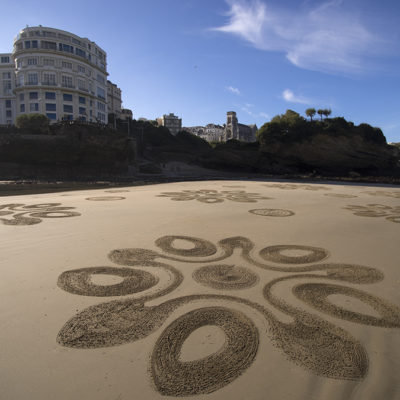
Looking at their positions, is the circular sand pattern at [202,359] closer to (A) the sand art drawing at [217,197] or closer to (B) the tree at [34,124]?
(A) the sand art drawing at [217,197]

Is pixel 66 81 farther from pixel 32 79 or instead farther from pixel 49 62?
pixel 32 79

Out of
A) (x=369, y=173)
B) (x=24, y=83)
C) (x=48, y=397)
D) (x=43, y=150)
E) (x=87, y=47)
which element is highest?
(x=87, y=47)

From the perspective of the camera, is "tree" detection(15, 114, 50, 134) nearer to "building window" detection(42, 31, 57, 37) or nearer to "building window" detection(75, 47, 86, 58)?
"building window" detection(75, 47, 86, 58)

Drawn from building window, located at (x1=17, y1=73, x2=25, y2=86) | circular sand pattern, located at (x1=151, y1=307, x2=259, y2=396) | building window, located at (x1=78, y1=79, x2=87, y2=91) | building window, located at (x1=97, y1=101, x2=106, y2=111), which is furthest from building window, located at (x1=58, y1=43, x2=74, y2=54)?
circular sand pattern, located at (x1=151, y1=307, x2=259, y2=396)

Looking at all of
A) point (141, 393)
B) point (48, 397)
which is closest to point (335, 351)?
point (141, 393)

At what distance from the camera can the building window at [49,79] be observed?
59.7 metres

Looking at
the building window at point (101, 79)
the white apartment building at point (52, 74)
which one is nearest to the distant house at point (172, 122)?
the building window at point (101, 79)

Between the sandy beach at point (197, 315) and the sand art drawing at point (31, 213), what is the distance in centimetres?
140

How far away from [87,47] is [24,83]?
17577mm

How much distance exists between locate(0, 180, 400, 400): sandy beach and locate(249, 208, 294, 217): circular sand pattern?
292cm

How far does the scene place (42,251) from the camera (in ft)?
20.4

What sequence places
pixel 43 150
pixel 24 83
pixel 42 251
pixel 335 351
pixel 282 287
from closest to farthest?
pixel 335 351, pixel 282 287, pixel 42 251, pixel 43 150, pixel 24 83

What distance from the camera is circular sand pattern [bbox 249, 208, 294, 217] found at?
34.8 ft

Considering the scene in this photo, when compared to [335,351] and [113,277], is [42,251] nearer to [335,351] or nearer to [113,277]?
[113,277]
